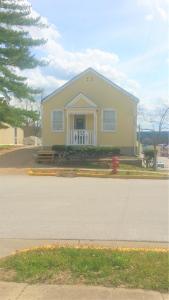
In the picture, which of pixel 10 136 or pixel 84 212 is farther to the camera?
pixel 10 136

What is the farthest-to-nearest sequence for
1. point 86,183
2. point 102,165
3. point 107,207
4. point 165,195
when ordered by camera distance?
1. point 102,165
2. point 86,183
3. point 165,195
4. point 107,207

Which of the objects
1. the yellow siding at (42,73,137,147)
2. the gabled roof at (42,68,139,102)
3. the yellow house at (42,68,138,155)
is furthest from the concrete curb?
the gabled roof at (42,68,139,102)

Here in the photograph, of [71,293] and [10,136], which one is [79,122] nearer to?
[10,136]

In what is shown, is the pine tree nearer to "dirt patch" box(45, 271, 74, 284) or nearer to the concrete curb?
the concrete curb

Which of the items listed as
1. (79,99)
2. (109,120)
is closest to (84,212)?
(79,99)

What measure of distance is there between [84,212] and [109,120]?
896 inches

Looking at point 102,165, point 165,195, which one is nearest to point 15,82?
point 102,165

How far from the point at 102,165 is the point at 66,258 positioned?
2109 cm

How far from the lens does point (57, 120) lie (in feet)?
115

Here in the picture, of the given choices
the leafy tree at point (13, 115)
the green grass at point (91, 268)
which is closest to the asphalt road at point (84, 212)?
the green grass at point (91, 268)

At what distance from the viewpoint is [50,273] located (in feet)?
20.5

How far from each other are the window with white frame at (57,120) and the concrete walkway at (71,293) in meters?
29.1

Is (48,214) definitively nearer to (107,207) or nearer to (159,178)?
(107,207)

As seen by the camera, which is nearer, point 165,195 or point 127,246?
point 127,246
